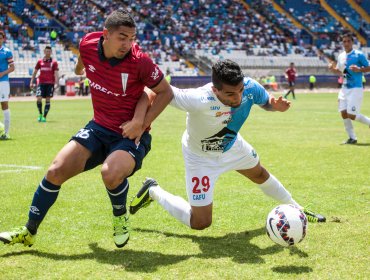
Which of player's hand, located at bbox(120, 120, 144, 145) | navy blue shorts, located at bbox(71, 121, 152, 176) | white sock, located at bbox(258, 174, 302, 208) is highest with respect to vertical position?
player's hand, located at bbox(120, 120, 144, 145)

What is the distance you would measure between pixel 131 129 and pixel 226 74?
1036mm

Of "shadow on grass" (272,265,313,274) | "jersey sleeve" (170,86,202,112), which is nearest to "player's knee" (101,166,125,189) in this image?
"jersey sleeve" (170,86,202,112)

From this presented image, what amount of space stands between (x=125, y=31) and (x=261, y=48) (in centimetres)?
5309

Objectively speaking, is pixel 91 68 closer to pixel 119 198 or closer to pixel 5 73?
pixel 119 198

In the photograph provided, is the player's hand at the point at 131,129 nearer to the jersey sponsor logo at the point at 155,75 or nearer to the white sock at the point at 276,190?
the jersey sponsor logo at the point at 155,75

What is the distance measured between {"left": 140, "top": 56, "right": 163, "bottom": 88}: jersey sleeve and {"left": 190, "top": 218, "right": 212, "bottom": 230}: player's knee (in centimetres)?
149

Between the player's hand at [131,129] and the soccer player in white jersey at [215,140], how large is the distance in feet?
1.60

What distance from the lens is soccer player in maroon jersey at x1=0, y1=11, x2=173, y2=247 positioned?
5391 millimetres

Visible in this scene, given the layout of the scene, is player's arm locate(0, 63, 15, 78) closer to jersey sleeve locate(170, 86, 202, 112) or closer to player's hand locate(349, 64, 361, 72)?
player's hand locate(349, 64, 361, 72)

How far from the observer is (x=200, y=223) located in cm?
594

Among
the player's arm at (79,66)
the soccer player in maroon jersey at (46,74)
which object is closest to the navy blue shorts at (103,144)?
the player's arm at (79,66)

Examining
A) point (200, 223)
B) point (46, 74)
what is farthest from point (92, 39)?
point (46, 74)

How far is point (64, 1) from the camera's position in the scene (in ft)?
161

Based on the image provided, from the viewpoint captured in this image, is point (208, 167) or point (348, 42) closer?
point (208, 167)
